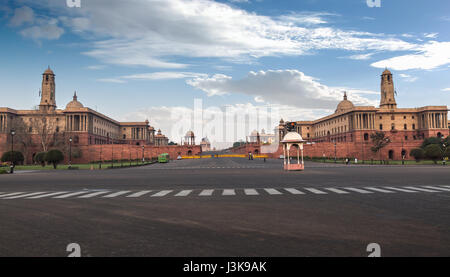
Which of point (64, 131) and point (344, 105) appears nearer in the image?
point (64, 131)

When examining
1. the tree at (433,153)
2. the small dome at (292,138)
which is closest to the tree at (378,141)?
the tree at (433,153)

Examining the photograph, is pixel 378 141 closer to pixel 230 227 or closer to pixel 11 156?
pixel 11 156

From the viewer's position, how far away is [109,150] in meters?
100

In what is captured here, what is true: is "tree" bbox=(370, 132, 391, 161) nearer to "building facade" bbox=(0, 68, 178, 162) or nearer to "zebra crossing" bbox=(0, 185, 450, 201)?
"zebra crossing" bbox=(0, 185, 450, 201)

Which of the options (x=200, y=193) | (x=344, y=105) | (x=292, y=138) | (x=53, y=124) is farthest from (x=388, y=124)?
(x=200, y=193)

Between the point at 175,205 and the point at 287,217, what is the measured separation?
4.16 meters

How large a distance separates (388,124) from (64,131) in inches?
4148

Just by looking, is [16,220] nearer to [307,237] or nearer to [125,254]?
[125,254]

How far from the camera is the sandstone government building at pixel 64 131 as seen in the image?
270 ft

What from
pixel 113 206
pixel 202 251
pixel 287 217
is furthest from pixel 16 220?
pixel 287 217

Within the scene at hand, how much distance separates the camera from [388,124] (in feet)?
376

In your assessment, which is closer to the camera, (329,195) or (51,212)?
(51,212)

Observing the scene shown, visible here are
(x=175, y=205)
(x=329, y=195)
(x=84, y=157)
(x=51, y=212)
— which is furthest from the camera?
(x=84, y=157)

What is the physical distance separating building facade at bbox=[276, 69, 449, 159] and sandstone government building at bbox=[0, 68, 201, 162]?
48.9m
